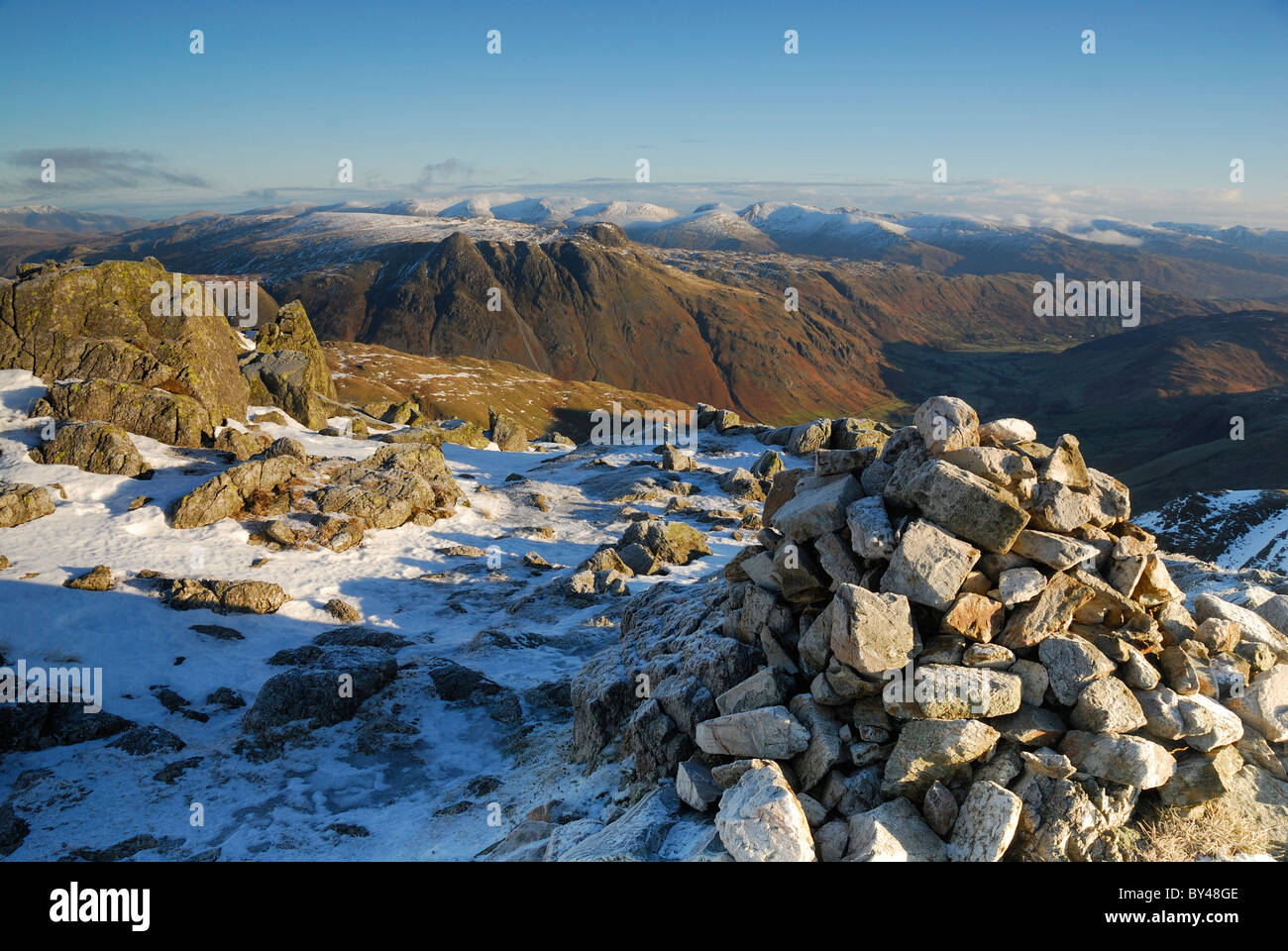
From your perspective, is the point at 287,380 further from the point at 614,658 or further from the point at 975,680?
the point at 975,680

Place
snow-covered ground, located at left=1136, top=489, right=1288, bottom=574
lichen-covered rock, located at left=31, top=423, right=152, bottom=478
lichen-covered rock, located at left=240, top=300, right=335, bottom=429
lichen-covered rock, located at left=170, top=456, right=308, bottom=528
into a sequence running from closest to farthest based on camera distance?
lichen-covered rock, located at left=170, top=456, right=308, bottom=528, lichen-covered rock, located at left=31, top=423, right=152, bottom=478, lichen-covered rock, located at left=240, top=300, right=335, bottom=429, snow-covered ground, located at left=1136, top=489, right=1288, bottom=574

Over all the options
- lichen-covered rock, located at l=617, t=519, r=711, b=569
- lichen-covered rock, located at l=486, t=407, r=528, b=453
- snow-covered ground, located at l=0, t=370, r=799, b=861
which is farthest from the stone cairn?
lichen-covered rock, located at l=486, t=407, r=528, b=453

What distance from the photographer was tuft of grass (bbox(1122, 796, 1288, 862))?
34.8 feet

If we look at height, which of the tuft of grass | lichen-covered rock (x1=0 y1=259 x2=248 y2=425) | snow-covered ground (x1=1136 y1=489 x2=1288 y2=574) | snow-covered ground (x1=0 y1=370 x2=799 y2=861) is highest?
lichen-covered rock (x1=0 y1=259 x2=248 y2=425)

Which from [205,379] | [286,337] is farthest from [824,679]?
[286,337]

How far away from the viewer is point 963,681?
464 inches

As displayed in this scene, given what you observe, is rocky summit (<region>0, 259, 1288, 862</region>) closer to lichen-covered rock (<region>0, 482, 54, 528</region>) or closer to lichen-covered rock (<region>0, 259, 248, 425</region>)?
lichen-covered rock (<region>0, 482, 54, 528</region>)

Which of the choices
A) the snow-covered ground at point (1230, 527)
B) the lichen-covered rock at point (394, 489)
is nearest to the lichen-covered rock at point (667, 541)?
the lichen-covered rock at point (394, 489)

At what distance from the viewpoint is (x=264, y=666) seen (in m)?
27.4

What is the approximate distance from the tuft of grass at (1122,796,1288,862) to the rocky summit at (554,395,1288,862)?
0.71 ft

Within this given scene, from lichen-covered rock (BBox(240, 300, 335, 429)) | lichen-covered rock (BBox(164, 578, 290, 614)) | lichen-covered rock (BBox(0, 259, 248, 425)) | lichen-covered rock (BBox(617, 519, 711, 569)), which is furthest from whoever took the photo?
lichen-covered rock (BBox(240, 300, 335, 429))

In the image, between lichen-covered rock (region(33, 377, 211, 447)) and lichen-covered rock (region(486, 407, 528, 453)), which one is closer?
lichen-covered rock (region(33, 377, 211, 447))
